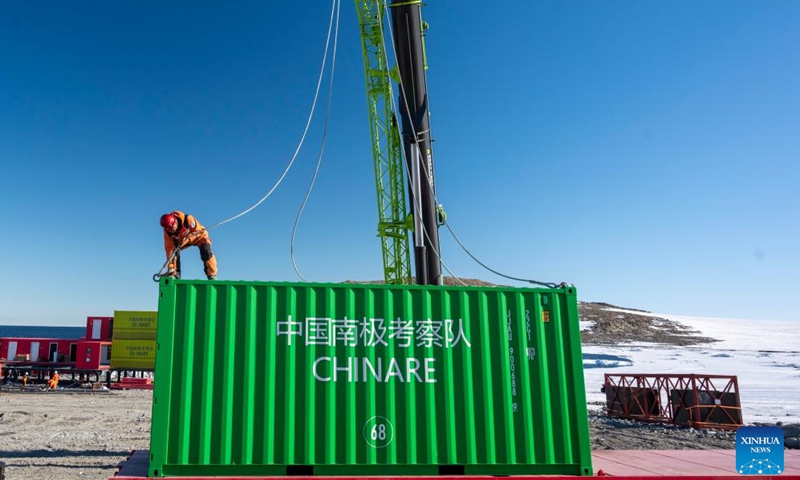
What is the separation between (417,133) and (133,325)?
25207 mm

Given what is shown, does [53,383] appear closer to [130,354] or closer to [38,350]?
[38,350]

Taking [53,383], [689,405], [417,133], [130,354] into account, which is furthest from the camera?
[130,354]

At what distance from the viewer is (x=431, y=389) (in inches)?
254

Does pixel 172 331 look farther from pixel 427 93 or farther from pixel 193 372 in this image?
pixel 427 93

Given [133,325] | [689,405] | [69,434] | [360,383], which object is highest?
[133,325]

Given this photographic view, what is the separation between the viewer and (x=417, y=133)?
1167cm

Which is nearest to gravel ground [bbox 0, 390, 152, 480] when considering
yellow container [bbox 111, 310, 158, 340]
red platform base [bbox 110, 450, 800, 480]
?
yellow container [bbox 111, 310, 158, 340]

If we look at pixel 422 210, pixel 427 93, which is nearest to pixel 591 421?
pixel 422 210

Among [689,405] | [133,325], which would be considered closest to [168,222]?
[689,405]

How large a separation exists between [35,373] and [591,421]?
Result: 32.0m

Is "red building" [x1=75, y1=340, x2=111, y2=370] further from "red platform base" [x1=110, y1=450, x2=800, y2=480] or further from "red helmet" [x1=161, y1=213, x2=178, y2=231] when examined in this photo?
"red platform base" [x1=110, y1=450, x2=800, y2=480]

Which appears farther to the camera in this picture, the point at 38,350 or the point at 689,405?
the point at 38,350

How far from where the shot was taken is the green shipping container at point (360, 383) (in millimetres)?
6055

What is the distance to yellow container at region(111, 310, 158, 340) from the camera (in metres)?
29.0
